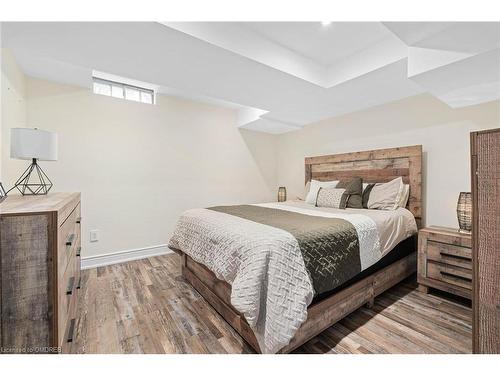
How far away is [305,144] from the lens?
405 cm

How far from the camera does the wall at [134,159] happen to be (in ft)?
8.57

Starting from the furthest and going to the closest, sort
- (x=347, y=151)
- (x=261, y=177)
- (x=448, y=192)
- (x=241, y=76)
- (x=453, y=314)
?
(x=261, y=177)
(x=347, y=151)
(x=448, y=192)
(x=241, y=76)
(x=453, y=314)

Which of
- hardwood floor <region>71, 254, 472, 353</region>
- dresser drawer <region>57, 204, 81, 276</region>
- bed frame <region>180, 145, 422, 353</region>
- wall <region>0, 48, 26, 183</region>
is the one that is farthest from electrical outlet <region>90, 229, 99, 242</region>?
dresser drawer <region>57, 204, 81, 276</region>

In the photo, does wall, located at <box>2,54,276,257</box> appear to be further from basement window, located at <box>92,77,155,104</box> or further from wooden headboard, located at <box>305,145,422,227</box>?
wooden headboard, located at <box>305,145,422,227</box>

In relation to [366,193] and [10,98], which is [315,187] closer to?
[366,193]

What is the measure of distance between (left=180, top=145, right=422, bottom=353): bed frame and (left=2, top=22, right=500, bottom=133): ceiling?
2.44 feet

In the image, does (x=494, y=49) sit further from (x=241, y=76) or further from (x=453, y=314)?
(x=453, y=314)

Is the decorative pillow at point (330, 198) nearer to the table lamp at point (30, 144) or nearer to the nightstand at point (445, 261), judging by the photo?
the nightstand at point (445, 261)

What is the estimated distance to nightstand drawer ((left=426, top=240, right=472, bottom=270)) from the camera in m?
1.88

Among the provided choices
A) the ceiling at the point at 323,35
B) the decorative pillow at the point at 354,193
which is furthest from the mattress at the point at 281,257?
the ceiling at the point at 323,35

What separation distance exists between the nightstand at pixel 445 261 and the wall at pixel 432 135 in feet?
Result: 1.64
